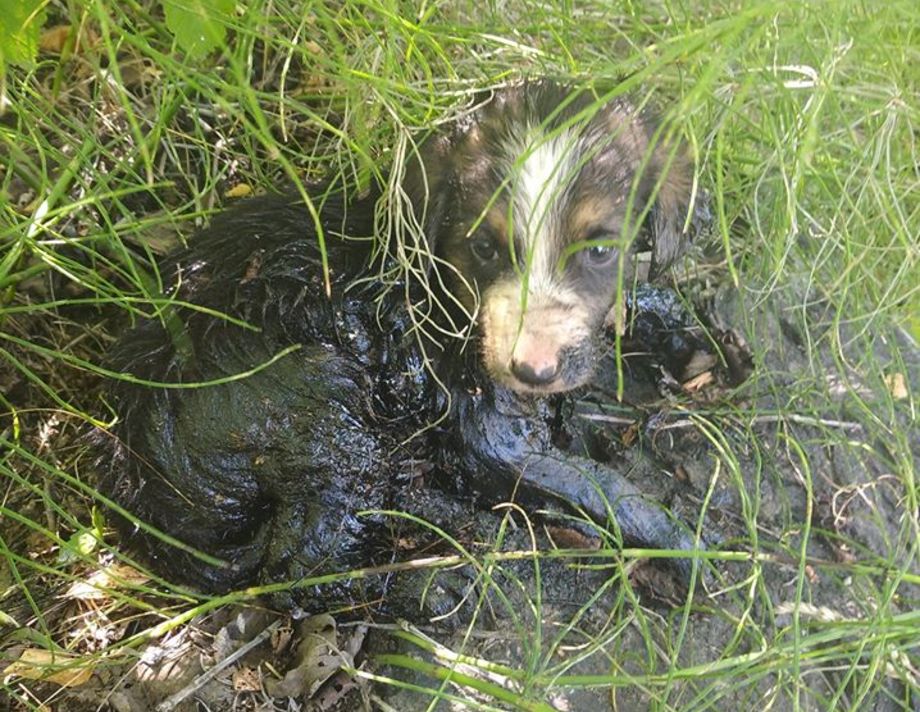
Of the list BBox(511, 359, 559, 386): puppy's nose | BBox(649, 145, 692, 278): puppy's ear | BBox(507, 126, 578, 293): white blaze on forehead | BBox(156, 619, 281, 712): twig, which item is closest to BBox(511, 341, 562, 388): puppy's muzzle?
BBox(511, 359, 559, 386): puppy's nose

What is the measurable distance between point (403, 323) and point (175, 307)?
75cm

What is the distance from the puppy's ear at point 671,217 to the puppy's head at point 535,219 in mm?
45

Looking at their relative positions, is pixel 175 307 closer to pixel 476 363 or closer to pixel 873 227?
pixel 476 363

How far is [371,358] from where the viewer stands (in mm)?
2801

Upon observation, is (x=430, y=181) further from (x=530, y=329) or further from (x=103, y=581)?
(x=103, y=581)

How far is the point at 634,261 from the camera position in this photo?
2.71m

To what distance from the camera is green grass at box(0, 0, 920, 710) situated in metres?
2.26

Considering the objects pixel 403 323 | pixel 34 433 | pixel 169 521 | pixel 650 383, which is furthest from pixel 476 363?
pixel 34 433

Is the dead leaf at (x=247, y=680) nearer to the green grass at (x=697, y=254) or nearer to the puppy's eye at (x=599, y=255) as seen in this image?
the green grass at (x=697, y=254)

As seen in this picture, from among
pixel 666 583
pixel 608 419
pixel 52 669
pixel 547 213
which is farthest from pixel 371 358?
pixel 52 669

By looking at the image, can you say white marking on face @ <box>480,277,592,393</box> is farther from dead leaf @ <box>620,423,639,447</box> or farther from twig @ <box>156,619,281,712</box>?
twig @ <box>156,619,281,712</box>

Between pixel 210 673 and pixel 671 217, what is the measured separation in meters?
2.13

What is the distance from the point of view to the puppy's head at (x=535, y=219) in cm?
240

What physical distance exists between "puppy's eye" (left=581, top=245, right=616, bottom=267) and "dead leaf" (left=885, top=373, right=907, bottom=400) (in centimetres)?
126
